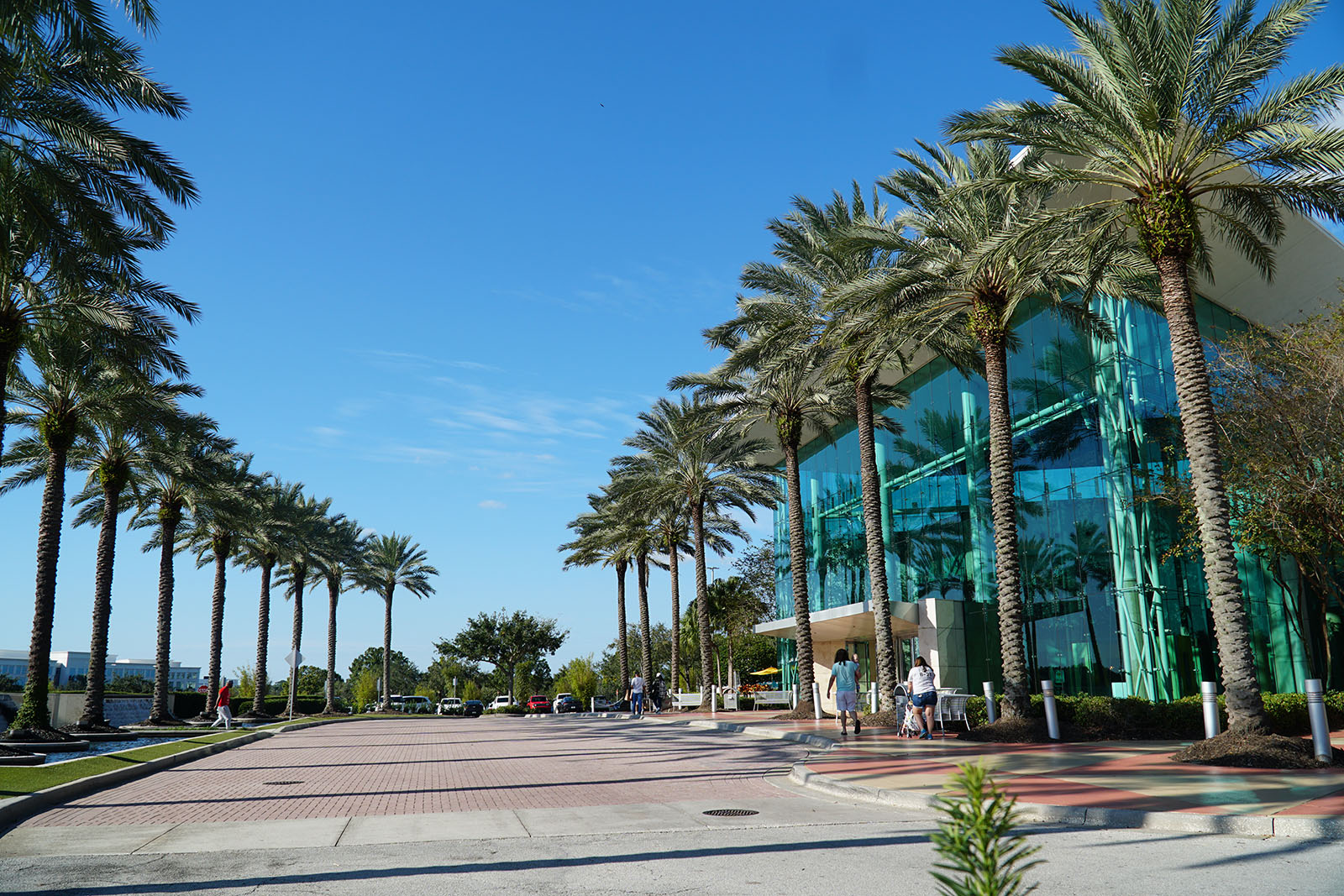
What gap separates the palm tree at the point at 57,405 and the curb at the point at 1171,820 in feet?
63.5

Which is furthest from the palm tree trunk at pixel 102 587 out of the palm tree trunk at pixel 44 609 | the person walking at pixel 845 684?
the person walking at pixel 845 684

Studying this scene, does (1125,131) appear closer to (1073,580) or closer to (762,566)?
(1073,580)

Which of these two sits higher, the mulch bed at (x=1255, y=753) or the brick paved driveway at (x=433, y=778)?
the mulch bed at (x=1255, y=753)

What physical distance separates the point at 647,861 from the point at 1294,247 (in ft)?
94.4

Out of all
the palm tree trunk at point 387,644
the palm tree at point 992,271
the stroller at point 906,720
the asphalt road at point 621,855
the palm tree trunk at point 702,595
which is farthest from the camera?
the palm tree trunk at point 387,644

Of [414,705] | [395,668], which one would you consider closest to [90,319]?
[414,705]

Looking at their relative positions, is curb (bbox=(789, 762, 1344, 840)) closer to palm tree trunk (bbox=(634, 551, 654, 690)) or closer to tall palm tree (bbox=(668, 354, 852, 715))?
tall palm tree (bbox=(668, 354, 852, 715))

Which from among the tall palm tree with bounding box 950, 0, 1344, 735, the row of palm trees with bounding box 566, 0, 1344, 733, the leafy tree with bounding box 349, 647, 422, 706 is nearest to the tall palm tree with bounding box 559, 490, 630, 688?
the row of palm trees with bounding box 566, 0, 1344, 733

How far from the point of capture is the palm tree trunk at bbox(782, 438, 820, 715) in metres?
28.7

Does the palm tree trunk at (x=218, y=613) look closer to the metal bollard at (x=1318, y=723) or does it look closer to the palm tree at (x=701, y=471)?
the palm tree at (x=701, y=471)

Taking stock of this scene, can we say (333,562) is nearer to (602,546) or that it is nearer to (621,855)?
(602,546)

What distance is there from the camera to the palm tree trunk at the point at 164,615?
1443 inches

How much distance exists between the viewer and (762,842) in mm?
9141

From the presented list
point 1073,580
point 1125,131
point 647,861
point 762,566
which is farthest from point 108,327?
point 762,566
